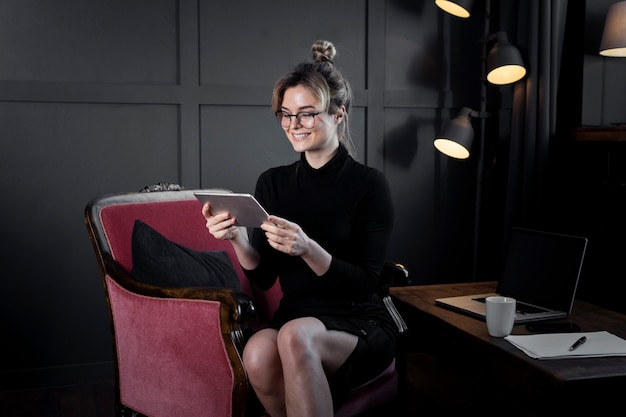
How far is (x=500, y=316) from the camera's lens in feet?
6.22

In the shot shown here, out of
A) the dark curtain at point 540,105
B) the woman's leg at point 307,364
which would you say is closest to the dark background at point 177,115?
the dark curtain at point 540,105

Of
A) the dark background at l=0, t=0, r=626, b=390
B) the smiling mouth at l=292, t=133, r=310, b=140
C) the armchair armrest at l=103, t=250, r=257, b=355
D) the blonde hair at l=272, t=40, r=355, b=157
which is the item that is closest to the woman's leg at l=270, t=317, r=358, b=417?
the armchair armrest at l=103, t=250, r=257, b=355

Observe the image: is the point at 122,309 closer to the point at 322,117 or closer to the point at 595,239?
the point at 322,117

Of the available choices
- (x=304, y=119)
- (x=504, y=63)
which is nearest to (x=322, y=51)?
(x=304, y=119)

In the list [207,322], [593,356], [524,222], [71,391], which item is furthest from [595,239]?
[71,391]

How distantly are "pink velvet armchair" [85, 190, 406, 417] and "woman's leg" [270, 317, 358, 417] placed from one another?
0.14 metres

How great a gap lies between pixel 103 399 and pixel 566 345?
1892 millimetres

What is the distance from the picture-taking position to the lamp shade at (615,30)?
2.99 metres

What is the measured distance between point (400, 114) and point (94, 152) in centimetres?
142

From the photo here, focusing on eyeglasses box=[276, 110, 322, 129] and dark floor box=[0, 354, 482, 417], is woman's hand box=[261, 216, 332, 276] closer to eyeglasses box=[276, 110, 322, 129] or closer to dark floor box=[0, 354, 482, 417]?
eyeglasses box=[276, 110, 322, 129]

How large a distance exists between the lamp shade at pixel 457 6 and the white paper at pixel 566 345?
1.69 metres

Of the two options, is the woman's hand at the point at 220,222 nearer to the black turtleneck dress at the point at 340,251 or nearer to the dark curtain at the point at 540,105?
the black turtleneck dress at the point at 340,251

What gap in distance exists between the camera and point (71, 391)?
3004 mm

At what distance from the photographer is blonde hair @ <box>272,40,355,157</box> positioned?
2004 mm
